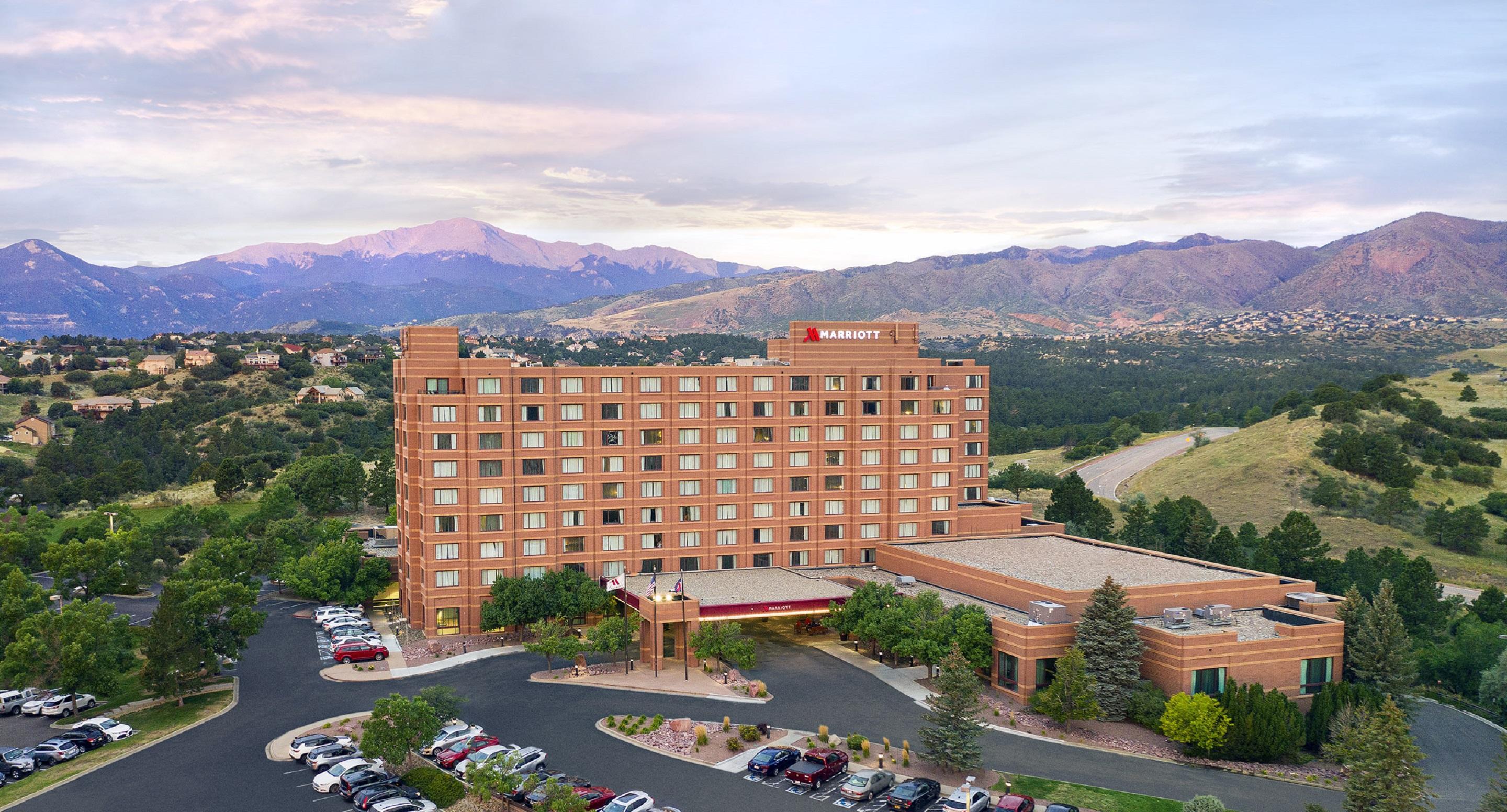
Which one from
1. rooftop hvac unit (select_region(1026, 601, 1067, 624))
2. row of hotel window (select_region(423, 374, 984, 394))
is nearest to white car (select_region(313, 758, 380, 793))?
row of hotel window (select_region(423, 374, 984, 394))

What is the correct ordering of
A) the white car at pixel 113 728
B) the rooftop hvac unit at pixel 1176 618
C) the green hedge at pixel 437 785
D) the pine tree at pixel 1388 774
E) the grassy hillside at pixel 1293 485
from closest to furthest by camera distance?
the pine tree at pixel 1388 774 < the green hedge at pixel 437 785 < the white car at pixel 113 728 < the rooftop hvac unit at pixel 1176 618 < the grassy hillside at pixel 1293 485

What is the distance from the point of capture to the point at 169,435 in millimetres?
187875

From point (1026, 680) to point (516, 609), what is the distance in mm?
40828

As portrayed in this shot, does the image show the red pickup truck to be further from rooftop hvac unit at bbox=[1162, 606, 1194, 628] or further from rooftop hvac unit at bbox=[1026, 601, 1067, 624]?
rooftop hvac unit at bbox=[1162, 606, 1194, 628]

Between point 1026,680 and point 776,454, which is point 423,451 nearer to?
point 776,454

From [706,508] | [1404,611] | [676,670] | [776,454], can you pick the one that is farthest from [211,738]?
[1404,611]

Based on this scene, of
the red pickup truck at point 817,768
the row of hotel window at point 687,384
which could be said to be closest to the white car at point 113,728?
the row of hotel window at point 687,384

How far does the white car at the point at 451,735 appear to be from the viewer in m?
58.2

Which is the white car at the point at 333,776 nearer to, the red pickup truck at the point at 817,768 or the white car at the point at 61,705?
the red pickup truck at the point at 817,768

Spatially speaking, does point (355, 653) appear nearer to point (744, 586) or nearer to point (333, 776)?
point (333, 776)

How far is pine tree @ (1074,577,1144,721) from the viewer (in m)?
63.8

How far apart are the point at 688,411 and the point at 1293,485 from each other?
105 meters

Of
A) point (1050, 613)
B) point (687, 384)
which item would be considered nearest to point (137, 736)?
point (687, 384)

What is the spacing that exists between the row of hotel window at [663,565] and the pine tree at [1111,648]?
109 ft
